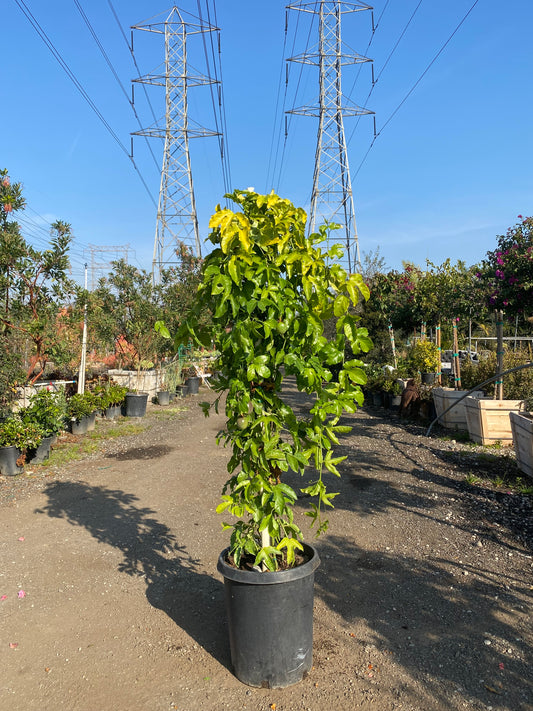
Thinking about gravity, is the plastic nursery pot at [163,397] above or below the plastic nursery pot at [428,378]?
below

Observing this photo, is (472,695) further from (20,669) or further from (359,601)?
(20,669)

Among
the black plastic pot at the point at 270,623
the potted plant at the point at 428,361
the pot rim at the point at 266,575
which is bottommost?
the black plastic pot at the point at 270,623

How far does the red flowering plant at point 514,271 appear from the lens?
242 inches

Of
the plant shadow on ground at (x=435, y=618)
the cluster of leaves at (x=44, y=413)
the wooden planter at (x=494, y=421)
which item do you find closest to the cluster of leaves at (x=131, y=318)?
the cluster of leaves at (x=44, y=413)

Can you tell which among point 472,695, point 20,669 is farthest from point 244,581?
point 20,669

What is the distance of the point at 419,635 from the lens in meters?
2.95

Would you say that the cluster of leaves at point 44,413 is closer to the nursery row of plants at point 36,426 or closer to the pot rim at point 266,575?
the nursery row of plants at point 36,426

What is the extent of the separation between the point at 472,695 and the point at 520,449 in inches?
153

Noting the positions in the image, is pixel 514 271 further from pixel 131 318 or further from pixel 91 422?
pixel 131 318

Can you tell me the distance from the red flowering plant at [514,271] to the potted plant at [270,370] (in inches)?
179

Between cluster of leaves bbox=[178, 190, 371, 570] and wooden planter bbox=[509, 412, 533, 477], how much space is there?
368cm

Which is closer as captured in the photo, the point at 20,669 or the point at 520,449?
the point at 20,669

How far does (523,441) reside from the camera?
222 inches

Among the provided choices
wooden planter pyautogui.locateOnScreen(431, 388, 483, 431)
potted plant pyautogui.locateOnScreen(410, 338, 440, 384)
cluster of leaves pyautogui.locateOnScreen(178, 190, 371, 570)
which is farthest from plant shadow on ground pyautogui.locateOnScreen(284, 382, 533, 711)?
potted plant pyautogui.locateOnScreen(410, 338, 440, 384)
